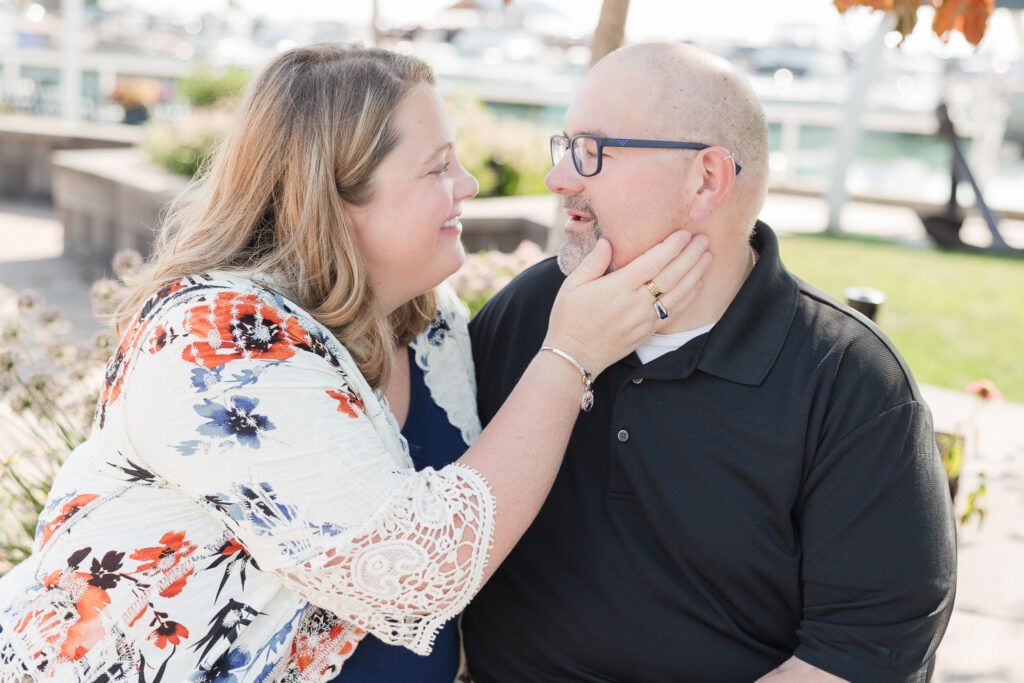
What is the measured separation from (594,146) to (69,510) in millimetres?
1464

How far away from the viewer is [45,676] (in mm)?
1944

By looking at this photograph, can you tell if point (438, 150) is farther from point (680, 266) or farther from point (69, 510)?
point (69, 510)

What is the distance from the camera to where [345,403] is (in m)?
1.86

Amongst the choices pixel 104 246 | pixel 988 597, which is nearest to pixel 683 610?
pixel 988 597

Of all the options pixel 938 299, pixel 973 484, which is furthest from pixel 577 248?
pixel 938 299

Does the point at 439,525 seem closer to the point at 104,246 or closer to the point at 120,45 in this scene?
Result: the point at 104,246

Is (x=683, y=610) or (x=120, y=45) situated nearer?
(x=683, y=610)

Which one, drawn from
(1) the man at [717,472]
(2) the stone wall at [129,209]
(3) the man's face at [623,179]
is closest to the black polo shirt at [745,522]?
(1) the man at [717,472]

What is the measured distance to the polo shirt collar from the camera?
2275mm

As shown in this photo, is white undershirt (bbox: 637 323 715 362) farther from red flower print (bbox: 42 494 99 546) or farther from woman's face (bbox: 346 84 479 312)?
red flower print (bbox: 42 494 99 546)

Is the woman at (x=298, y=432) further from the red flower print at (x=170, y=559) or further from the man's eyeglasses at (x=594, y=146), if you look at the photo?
the man's eyeglasses at (x=594, y=146)

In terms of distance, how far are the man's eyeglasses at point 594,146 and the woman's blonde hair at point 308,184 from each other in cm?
49

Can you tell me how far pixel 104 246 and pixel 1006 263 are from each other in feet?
34.1

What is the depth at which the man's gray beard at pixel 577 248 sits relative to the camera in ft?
8.07
